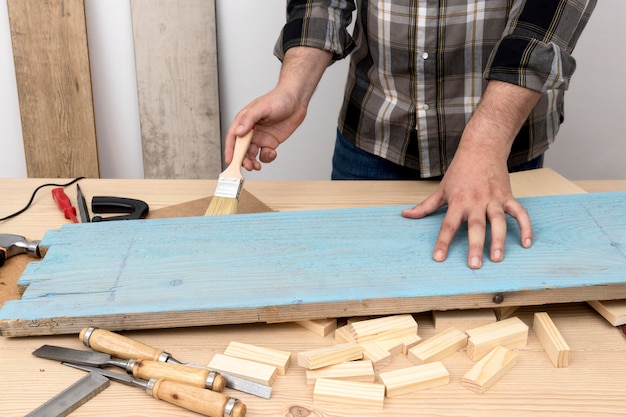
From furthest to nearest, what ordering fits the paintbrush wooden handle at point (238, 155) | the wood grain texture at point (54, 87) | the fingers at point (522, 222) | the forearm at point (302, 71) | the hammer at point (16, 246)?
the wood grain texture at point (54, 87), the forearm at point (302, 71), the paintbrush wooden handle at point (238, 155), the hammer at point (16, 246), the fingers at point (522, 222)

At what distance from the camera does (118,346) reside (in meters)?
1.02

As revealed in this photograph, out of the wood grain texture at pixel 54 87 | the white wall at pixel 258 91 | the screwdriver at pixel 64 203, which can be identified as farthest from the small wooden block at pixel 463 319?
the wood grain texture at pixel 54 87

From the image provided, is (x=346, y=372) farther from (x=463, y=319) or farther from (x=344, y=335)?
(x=463, y=319)

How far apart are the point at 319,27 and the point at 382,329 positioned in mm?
910

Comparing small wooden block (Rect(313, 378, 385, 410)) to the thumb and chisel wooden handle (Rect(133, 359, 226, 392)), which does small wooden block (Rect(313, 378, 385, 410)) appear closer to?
chisel wooden handle (Rect(133, 359, 226, 392))

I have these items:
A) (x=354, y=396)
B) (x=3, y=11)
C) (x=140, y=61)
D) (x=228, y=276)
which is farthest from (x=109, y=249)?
(x=3, y=11)

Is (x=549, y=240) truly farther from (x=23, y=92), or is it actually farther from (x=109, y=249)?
(x=23, y=92)

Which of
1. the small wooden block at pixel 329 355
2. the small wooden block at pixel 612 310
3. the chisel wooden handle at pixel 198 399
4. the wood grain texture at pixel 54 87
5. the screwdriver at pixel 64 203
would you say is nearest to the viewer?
the chisel wooden handle at pixel 198 399

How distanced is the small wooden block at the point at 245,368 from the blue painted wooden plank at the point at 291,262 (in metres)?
0.09

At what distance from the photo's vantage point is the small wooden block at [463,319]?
3.69 feet

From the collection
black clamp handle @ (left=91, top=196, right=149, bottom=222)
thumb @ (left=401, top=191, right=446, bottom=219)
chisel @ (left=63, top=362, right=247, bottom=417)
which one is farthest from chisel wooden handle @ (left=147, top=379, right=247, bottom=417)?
black clamp handle @ (left=91, top=196, right=149, bottom=222)

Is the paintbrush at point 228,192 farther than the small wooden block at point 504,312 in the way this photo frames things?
Yes

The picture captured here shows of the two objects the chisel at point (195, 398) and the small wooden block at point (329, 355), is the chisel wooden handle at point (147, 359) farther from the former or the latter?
the small wooden block at point (329, 355)

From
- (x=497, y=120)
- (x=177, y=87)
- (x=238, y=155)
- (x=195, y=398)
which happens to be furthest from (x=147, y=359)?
(x=177, y=87)
